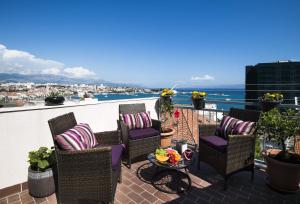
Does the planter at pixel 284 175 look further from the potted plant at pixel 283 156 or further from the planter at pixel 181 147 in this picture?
the planter at pixel 181 147

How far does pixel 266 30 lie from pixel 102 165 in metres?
18.8

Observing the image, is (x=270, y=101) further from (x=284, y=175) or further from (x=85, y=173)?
(x=85, y=173)

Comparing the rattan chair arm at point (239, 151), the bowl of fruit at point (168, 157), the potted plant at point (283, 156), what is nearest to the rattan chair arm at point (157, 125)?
the bowl of fruit at point (168, 157)

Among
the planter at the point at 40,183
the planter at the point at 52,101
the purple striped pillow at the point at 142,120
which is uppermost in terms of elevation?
the planter at the point at 52,101

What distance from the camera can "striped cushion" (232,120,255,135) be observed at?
2.54 m

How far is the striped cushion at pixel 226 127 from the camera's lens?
277 centimetres

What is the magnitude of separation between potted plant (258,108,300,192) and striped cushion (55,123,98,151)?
2.39m

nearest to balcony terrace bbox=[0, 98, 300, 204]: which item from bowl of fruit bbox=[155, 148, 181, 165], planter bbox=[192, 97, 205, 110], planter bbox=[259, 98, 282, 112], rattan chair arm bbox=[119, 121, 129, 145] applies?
bowl of fruit bbox=[155, 148, 181, 165]

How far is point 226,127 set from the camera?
2.85 m

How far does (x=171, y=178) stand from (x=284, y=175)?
4.94 ft

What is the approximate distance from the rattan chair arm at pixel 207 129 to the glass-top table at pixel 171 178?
74 cm

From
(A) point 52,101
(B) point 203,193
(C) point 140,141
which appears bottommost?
(B) point 203,193

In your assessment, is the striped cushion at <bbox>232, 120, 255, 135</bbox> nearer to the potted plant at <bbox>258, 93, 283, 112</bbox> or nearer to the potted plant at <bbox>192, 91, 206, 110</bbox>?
the potted plant at <bbox>258, 93, 283, 112</bbox>

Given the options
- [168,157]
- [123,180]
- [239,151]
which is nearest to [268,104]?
[239,151]
